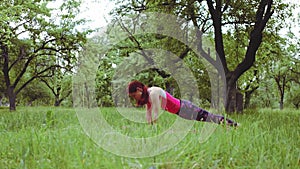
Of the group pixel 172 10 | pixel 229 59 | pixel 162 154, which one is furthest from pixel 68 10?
pixel 162 154

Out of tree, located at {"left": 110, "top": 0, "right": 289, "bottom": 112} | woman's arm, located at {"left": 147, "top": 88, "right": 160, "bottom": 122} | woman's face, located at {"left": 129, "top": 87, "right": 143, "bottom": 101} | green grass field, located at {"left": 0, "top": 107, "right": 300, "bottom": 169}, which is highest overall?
tree, located at {"left": 110, "top": 0, "right": 289, "bottom": 112}

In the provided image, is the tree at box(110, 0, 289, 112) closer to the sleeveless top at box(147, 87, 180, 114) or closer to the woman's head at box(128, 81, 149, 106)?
the sleeveless top at box(147, 87, 180, 114)

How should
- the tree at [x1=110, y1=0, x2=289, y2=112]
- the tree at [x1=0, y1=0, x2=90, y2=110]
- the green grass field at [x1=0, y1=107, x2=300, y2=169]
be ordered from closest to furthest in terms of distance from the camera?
the green grass field at [x1=0, y1=107, x2=300, y2=169] < the tree at [x1=110, y1=0, x2=289, y2=112] < the tree at [x1=0, y1=0, x2=90, y2=110]

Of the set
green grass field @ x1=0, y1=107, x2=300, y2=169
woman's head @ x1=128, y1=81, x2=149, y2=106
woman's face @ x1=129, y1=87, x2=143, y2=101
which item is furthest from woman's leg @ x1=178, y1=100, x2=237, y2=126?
green grass field @ x1=0, y1=107, x2=300, y2=169

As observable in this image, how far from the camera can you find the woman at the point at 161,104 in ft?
18.9

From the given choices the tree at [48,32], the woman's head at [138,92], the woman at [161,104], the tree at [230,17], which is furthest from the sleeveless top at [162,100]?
the tree at [48,32]

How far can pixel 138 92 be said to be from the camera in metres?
5.78

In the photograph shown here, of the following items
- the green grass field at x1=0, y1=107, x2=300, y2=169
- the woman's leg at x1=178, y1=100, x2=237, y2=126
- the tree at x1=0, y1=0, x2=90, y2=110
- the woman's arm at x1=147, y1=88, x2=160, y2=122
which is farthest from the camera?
the tree at x1=0, y1=0, x2=90, y2=110

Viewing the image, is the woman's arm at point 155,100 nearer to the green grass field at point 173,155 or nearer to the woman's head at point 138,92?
the woman's head at point 138,92

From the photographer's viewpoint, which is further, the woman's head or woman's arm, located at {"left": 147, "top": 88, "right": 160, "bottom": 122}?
woman's arm, located at {"left": 147, "top": 88, "right": 160, "bottom": 122}

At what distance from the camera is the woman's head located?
5703mm

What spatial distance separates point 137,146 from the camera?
3.49 metres

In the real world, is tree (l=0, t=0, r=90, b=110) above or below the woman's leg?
above

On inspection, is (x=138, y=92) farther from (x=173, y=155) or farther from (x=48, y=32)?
(x=48, y=32)
